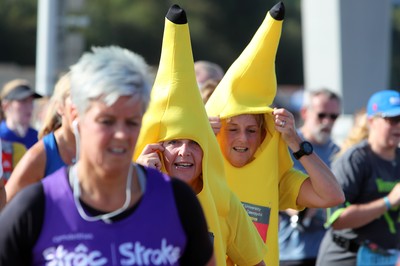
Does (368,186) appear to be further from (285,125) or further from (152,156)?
(152,156)

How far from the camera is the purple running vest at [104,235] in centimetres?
317

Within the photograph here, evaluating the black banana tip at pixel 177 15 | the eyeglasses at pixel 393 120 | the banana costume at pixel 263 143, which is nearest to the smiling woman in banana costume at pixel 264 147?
the banana costume at pixel 263 143

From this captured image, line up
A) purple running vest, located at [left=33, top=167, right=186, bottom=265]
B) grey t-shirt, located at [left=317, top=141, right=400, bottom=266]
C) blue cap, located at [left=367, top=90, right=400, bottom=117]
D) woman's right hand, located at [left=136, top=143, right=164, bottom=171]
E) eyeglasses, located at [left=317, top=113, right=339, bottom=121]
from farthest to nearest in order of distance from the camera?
eyeglasses, located at [left=317, top=113, right=339, bottom=121]
blue cap, located at [left=367, top=90, right=400, bottom=117]
grey t-shirt, located at [left=317, top=141, right=400, bottom=266]
woman's right hand, located at [left=136, top=143, right=164, bottom=171]
purple running vest, located at [left=33, top=167, right=186, bottom=265]

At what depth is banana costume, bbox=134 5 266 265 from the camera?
4.48 meters

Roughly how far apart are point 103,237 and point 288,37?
1749 inches

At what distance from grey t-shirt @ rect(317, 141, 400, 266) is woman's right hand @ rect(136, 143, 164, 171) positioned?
8.24 feet

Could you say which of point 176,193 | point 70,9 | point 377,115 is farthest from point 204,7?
point 176,193

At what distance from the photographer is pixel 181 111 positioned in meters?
4.54

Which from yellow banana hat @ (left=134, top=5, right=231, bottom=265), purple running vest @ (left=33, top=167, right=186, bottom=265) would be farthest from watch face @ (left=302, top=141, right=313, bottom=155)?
purple running vest @ (left=33, top=167, right=186, bottom=265)

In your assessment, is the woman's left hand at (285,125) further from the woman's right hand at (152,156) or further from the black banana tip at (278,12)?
the woman's right hand at (152,156)

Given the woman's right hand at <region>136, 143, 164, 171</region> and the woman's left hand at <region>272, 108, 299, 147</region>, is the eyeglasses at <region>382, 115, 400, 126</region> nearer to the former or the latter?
the woman's left hand at <region>272, 108, 299, 147</region>

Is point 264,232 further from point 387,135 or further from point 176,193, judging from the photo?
point 387,135

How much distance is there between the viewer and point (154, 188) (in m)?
3.32

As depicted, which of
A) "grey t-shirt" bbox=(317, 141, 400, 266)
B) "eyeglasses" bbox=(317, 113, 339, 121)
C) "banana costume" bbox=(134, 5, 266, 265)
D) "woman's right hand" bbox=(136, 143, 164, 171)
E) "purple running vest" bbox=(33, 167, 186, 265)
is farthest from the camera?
"eyeglasses" bbox=(317, 113, 339, 121)
